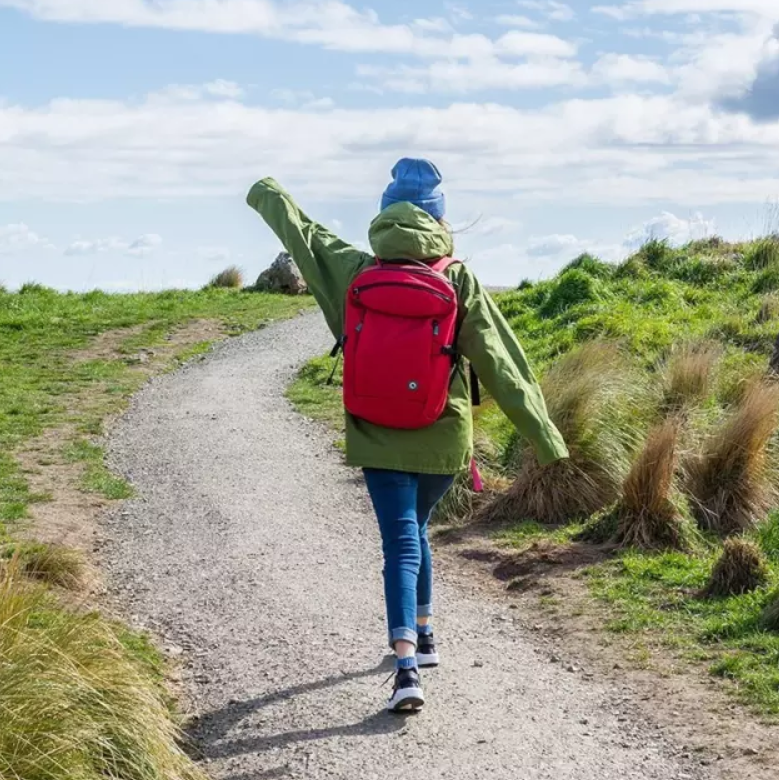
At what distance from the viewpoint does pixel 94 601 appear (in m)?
7.85

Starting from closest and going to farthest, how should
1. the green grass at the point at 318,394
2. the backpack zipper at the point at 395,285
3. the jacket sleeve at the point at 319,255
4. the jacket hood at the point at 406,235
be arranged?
the backpack zipper at the point at 395,285, the jacket hood at the point at 406,235, the jacket sleeve at the point at 319,255, the green grass at the point at 318,394

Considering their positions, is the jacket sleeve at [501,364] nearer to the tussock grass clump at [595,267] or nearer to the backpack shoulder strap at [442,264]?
the backpack shoulder strap at [442,264]

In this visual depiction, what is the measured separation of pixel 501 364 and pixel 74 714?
215 cm

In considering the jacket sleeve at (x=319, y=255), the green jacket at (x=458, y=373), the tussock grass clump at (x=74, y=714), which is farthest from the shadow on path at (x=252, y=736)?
the jacket sleeve at (x=319, y=255)

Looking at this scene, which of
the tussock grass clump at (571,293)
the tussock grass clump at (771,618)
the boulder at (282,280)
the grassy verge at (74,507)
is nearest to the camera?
the grassy verge at (74,507)

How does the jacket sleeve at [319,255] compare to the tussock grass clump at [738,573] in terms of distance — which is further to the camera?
the tussock grass clump at [738,573]

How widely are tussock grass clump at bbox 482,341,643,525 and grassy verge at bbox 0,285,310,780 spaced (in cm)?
324

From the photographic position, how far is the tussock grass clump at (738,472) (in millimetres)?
9359

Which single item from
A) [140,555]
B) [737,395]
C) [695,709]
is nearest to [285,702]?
[695,709]

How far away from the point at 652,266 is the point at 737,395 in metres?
9.59

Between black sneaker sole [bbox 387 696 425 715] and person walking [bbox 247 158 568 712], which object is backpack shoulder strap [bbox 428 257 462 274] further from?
black sneaker sole [bbox 387 696 425 715]

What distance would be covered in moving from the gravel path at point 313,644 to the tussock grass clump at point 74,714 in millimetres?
552

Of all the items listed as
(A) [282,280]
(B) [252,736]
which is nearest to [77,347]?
(A) [282,280]

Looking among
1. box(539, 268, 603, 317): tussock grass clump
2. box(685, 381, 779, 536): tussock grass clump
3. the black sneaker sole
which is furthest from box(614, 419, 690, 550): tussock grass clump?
box(539, 268, 603, 317): tussock grass clump
